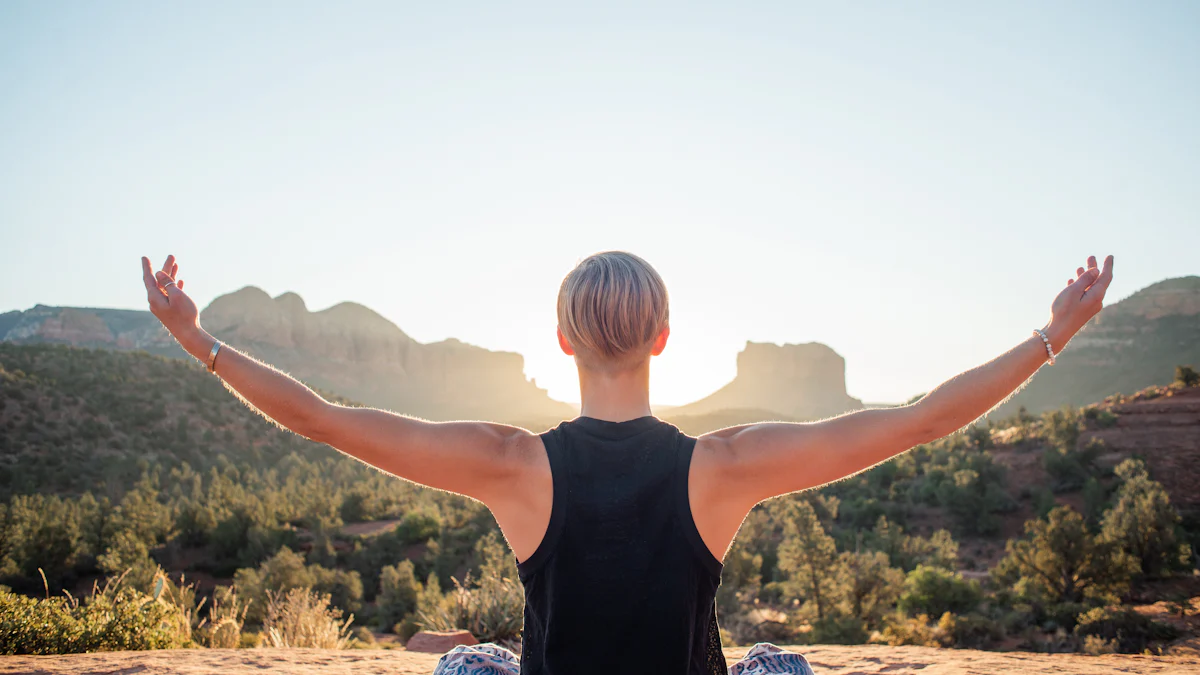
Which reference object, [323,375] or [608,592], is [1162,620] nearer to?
[608,592]

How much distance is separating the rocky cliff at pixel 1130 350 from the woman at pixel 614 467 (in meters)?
63.7

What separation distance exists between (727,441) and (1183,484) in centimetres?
3264

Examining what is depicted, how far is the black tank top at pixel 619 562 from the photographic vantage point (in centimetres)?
154

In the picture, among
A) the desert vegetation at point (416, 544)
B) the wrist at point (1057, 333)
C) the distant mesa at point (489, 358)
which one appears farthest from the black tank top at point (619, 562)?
the distant mesa at point (489, 358)

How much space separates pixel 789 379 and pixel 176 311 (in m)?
118

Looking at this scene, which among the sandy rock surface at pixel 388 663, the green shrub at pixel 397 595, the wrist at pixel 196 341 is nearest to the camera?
the wrist at pixel 196 341

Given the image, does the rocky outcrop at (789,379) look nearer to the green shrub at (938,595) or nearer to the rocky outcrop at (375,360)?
the rocky outcrop at (375,360)

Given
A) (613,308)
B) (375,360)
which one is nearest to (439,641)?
(613,308)

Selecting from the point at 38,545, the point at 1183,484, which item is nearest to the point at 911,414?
the point at 38,545

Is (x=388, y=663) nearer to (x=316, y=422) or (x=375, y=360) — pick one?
(x=316, y=422)

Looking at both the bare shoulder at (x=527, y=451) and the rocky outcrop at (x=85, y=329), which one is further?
the rocky outcrop at (x=85, y=329)

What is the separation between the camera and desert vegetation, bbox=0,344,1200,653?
8.96 m

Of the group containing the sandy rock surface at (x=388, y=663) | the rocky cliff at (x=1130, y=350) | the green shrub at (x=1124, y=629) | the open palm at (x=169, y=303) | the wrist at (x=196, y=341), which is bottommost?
the green shrub at (x=1124, y=629)

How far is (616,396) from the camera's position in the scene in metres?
1.68
